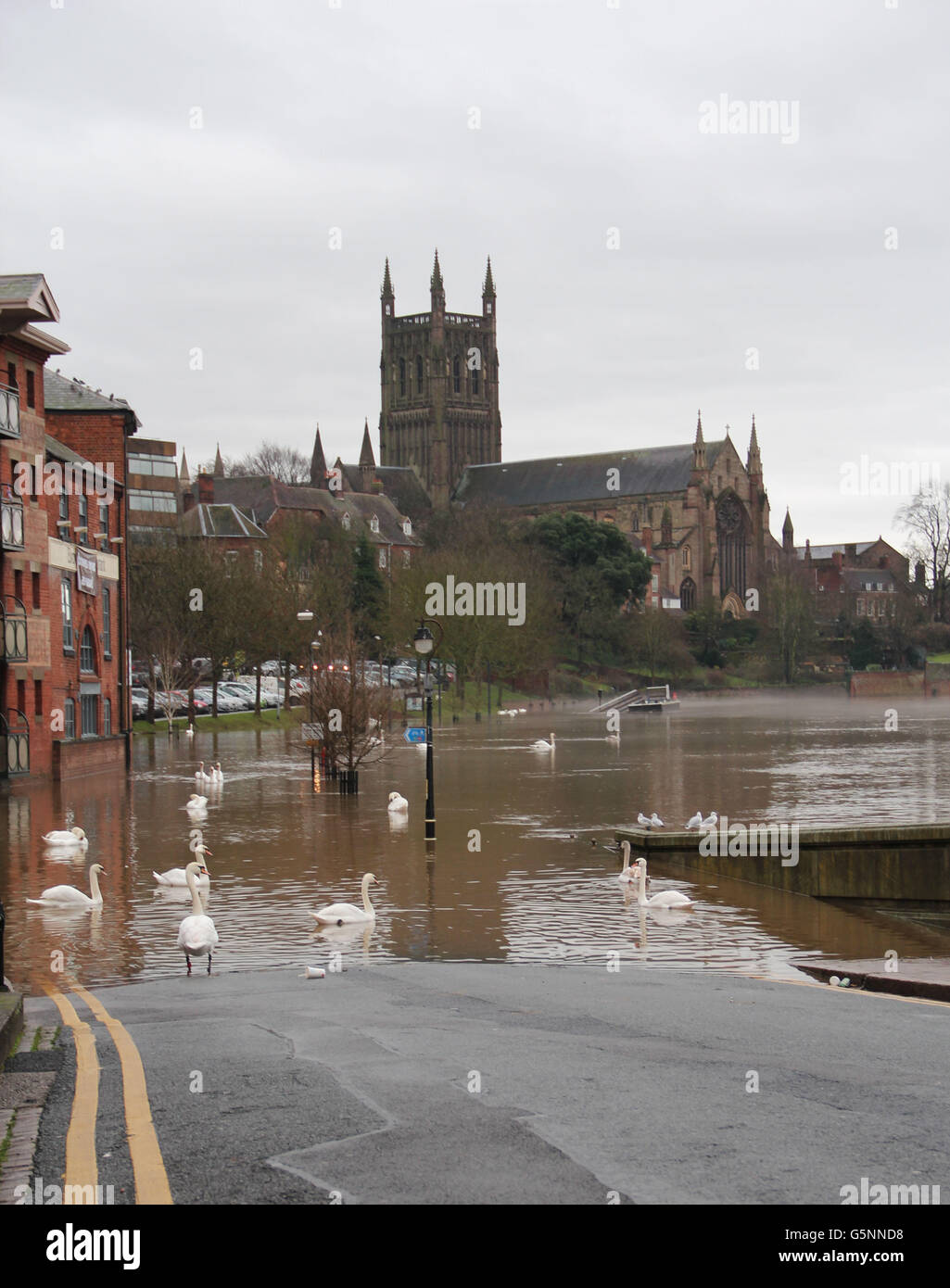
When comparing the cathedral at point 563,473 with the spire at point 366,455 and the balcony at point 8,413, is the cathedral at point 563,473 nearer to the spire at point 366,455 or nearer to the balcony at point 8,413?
the spire at point 366,455

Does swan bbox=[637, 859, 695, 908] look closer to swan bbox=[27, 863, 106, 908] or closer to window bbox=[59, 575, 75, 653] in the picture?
swan bbox=[27, 863, 106, 908]

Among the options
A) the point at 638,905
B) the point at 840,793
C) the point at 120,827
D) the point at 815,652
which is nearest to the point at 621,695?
the point at 815,652

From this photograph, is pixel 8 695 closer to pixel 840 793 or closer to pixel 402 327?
pixel 840 793

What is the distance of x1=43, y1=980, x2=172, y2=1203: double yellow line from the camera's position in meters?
5.97

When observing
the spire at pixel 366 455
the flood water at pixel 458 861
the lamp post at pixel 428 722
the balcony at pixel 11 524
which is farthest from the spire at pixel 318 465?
the lamp post at pixel 428 722

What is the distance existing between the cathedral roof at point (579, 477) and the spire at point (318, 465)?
57.6 ft

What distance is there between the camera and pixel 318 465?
180250 millimetres

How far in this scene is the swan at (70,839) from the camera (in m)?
23.1

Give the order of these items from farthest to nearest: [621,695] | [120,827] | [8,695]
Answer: [621,695]
[8,695]
[120,827]

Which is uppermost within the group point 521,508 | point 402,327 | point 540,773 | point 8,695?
point 402,327

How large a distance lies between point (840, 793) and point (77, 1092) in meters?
27.3

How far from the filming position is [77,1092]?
7625 millimetres

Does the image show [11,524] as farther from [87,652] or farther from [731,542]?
[731,542]

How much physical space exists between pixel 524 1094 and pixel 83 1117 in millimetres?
2226
